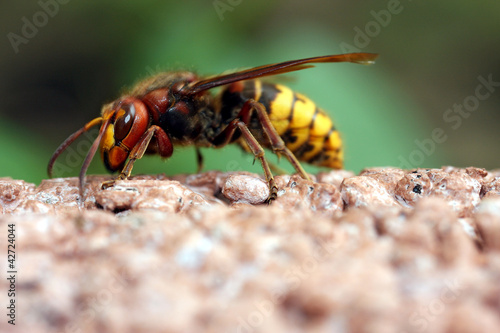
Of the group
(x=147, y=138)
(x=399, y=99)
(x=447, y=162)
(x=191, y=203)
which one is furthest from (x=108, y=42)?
(x=447, y=162)

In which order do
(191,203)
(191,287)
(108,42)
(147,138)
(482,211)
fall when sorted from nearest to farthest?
(191,287) < (482,211) < (191,203) < (147,138) < (108,42)

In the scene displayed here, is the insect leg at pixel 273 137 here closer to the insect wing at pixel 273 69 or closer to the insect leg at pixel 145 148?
the insect wing at pixel 273 69

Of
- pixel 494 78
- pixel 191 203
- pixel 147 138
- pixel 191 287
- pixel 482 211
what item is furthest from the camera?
pixel 494 78

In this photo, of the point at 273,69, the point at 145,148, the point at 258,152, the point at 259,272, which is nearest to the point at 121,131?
the point at 145,148

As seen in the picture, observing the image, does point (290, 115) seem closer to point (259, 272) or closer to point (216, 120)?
point (216, 120)

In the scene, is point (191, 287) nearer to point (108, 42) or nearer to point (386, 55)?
point (108, 42)
